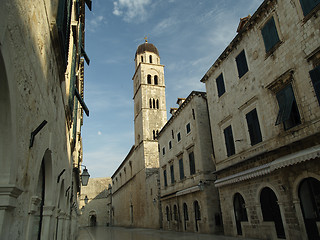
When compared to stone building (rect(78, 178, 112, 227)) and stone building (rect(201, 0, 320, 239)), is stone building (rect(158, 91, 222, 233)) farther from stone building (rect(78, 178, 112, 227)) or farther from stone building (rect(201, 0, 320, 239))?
stone building (rect(78, 178, 112, 227))

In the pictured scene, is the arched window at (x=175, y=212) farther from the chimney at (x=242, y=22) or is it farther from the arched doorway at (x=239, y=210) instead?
the chimney at (x=242, y=22)

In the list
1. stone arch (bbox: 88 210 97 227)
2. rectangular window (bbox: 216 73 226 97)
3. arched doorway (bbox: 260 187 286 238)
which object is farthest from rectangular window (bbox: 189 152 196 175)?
stone arch (bbox: 88 210 97 227)

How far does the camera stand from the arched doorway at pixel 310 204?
320 inches

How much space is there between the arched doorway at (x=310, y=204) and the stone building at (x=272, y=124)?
0.10 ft

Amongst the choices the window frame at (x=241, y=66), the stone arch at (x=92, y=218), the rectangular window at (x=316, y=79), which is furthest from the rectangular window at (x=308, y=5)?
the stone arch at (x=92, y=218)

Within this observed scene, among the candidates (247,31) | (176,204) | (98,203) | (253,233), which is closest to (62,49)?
(247,31)

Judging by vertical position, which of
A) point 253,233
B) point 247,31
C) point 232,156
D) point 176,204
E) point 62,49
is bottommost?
point 253,233

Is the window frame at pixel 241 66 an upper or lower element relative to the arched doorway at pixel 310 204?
upper

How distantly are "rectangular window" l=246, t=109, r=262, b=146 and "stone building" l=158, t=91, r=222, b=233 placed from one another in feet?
11.3

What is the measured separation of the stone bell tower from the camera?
33.7 m

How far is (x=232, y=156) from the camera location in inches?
505

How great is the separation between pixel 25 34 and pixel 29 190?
2.06 meters

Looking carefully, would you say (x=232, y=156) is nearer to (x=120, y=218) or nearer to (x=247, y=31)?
(x=247, y=31)

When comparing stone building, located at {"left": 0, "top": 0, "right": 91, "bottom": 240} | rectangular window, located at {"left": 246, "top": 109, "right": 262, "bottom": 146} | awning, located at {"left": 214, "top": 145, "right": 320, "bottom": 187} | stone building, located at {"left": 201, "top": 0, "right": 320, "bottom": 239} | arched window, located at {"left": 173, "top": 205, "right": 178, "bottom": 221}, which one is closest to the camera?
stone building, located at {"left": 0, "top": 0, "right": 91, "bottom": 240}
